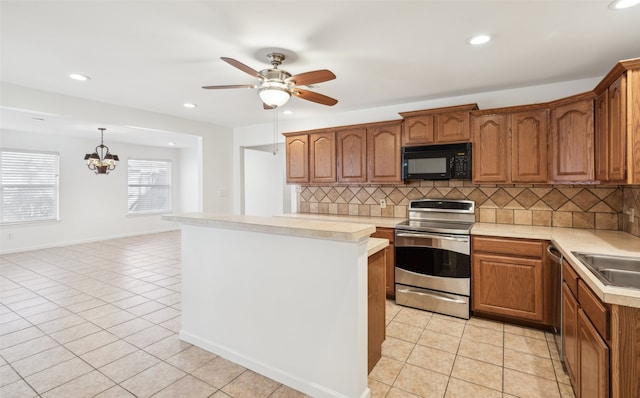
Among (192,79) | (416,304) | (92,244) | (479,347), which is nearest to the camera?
(479,347)

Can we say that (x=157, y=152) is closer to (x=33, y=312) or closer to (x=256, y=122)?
(x=256, y=122)

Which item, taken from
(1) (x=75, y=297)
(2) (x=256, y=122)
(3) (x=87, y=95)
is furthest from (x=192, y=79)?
(1) (x=75, y=297)

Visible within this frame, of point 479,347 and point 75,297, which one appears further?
point 75,297

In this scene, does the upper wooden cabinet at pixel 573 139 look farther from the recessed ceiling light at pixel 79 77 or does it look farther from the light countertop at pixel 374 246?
the recessed ceiling light at pixel 79 77

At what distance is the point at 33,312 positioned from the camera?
3254mm

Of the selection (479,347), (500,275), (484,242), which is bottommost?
(479,347)

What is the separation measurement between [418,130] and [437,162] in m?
0.44

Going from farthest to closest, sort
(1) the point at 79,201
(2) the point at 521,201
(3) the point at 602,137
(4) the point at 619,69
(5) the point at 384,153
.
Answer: (1) the point at 79,201 < (5) the point at 384,153 < (2) the point at 521,201 < (3) the point at 602,137 < (4) the point at 619,69

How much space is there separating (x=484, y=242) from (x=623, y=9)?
192 centimetres

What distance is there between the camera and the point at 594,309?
1.46 meters

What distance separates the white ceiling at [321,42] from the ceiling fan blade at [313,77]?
0.29m

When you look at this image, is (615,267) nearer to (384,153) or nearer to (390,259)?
(390,259)

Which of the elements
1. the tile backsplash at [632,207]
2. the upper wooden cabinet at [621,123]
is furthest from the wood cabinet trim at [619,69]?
the tile backsplash at [632,207]

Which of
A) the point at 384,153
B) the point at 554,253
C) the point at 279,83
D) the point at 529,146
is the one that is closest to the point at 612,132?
the point at 529,146
